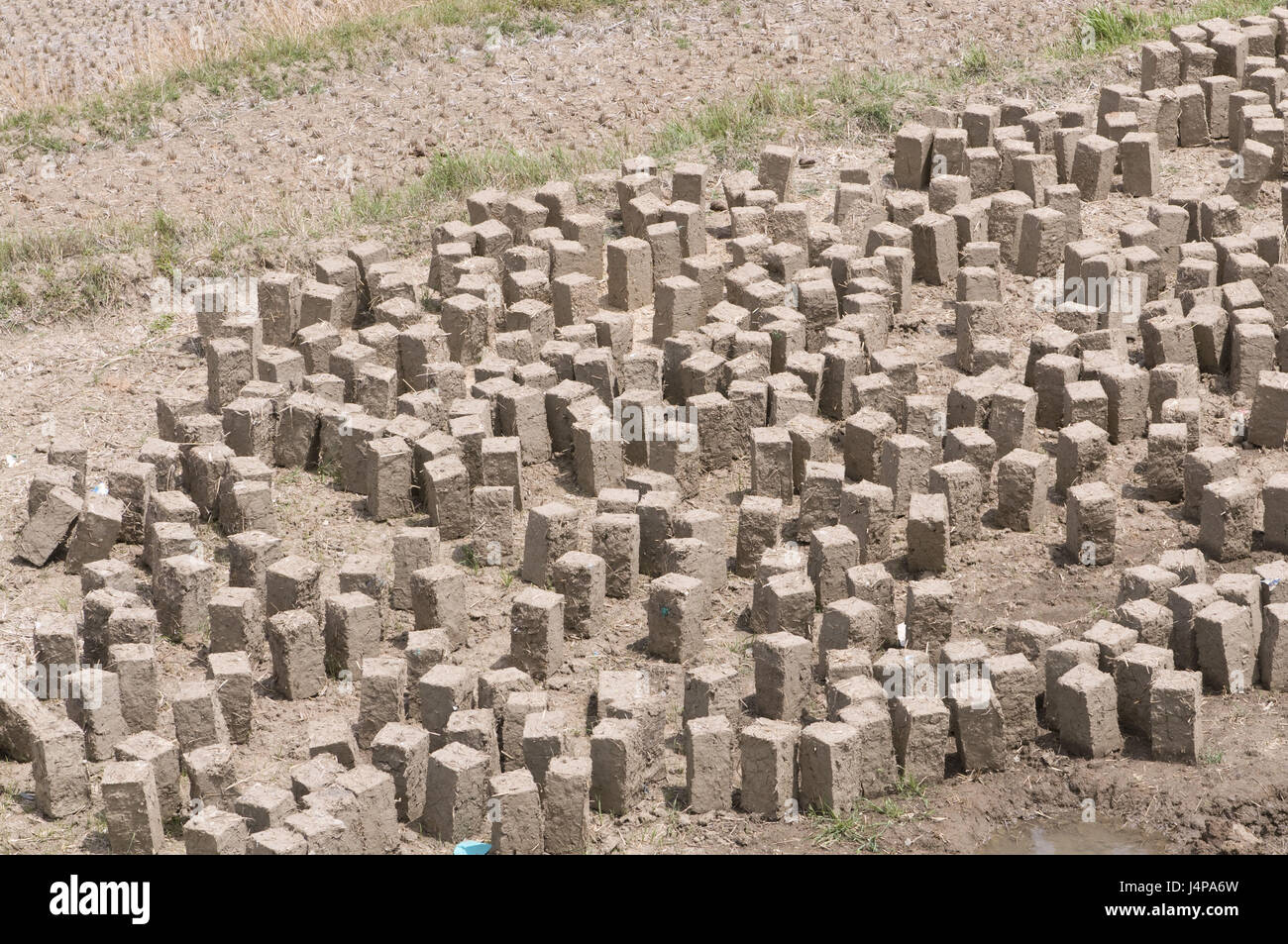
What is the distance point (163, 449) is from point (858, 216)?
14.6 feet

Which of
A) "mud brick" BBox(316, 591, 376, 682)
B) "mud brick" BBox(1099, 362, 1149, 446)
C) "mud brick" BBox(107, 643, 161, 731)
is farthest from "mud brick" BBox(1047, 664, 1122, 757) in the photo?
"mud brick" BBox(107, 643, 161, 731)

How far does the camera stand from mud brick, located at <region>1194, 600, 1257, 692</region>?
6273 mm

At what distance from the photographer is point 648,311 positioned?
9633mm

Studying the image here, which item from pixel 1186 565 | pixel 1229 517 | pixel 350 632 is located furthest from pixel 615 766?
pixel 1229 517

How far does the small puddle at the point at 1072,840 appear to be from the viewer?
576cm

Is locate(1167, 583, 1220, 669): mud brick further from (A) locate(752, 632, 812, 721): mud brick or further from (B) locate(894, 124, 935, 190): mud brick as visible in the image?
(B) locate(894, 124, 935, 190): mud brick

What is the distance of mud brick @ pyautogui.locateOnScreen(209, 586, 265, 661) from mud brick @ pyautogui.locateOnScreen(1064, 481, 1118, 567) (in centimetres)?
358

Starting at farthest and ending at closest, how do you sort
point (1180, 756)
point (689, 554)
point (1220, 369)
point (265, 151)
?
point (265, 151), point (1220, 369), point (689, 554), point (1180, 756)

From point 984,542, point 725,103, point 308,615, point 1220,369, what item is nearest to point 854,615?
point 984,542

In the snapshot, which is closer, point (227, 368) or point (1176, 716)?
point (1176, 716)

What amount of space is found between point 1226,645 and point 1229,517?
104cm

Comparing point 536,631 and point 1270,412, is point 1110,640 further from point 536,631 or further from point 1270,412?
point 1270,412

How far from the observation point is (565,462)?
27.3ft

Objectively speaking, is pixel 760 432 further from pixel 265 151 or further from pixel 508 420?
pixel 265 151
